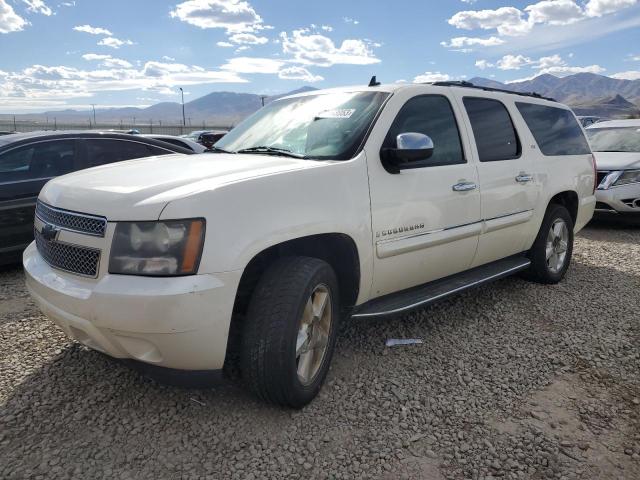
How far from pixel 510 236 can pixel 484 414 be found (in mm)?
1942

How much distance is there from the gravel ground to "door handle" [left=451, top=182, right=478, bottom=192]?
109cm

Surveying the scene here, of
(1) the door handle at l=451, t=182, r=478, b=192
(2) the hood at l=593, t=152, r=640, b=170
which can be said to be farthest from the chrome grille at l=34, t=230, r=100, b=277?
(2) the hood at l=593, t=152, r=640, b=170

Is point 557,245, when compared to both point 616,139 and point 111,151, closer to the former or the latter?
point 111,151

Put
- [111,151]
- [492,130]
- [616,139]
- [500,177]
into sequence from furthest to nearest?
[616,139], [111,151], [492,130], [500,177]

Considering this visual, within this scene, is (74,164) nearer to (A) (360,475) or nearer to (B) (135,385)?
→ (B) (135,385)

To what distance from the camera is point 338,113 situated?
11.0 feet

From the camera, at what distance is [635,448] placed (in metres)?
2.54

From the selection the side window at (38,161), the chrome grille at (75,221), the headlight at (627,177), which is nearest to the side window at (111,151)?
the side window at (38,161)

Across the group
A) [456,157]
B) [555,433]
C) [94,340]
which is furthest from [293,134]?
[555,433]

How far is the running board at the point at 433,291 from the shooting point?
3186 mm

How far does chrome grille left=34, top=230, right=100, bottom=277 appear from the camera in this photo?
2.41 metres

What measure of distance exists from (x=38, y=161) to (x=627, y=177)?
323 inches

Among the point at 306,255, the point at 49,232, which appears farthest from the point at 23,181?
the point at 306,255

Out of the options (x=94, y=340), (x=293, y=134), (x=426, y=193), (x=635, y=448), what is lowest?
(x=635, y=448)
